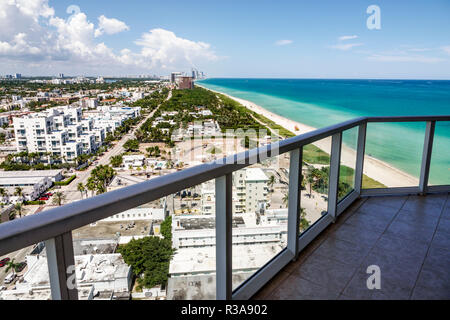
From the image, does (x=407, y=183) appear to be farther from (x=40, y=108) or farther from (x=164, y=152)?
(x=40, y=108)

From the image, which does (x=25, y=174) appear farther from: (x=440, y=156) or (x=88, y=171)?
(x=440, y=156)

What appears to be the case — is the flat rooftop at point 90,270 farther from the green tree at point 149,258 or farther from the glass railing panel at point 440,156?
the glass railing panel at point 440,156

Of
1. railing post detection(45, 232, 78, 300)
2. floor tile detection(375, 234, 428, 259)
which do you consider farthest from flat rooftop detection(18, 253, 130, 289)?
floor tile detection(375, 234, 428, 259)

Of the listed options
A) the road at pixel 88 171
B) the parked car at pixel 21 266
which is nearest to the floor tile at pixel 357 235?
the parked car at pixel 21 266

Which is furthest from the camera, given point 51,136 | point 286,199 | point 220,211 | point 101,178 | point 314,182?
point 51,136

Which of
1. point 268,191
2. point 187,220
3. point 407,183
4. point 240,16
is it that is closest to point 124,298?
Result: point 187,220

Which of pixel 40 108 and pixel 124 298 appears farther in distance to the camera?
pixel 40 108

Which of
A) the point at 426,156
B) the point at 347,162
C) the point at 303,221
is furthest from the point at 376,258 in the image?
the point at 426,156
